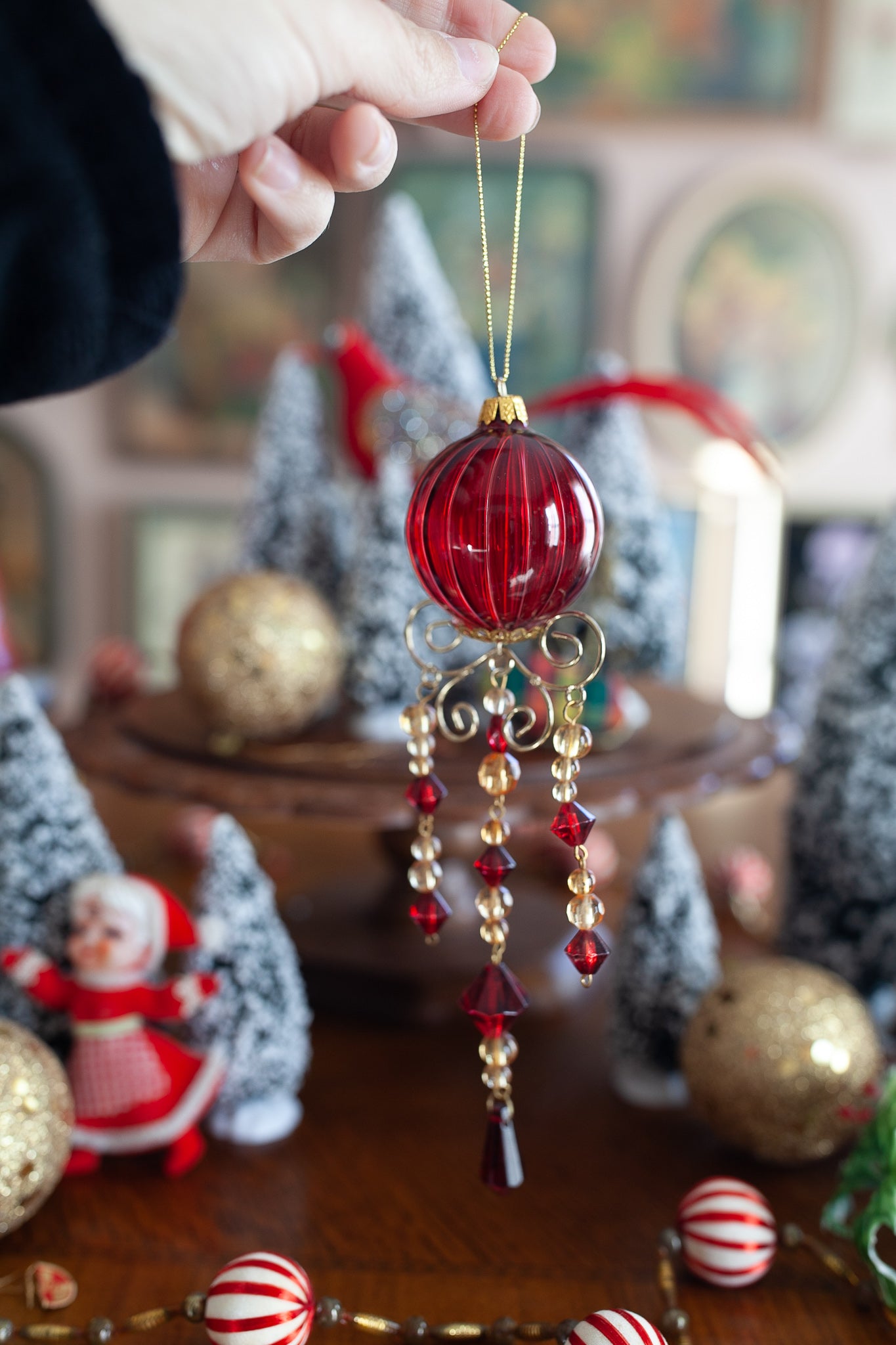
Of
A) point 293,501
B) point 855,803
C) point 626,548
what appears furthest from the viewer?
point 293,501

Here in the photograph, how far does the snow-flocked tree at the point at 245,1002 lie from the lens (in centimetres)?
70

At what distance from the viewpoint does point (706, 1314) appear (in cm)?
57

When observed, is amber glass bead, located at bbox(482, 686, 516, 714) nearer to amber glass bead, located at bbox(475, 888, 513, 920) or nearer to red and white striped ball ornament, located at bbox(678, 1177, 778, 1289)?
amber glass bead, located at bbox(475, 888, 513, 920)

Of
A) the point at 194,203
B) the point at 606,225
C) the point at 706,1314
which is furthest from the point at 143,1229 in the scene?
the point at 606,225

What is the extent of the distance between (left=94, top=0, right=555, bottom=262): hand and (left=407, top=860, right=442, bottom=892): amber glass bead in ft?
0.88

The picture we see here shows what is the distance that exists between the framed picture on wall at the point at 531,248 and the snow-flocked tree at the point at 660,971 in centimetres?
140

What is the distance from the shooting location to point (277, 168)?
0.47 meters

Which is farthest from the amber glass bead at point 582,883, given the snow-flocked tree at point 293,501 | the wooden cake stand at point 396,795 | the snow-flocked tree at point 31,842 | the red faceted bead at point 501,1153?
the snow-flocked tree at point 293,501

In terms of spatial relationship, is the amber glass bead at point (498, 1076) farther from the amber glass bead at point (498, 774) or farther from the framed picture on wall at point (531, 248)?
the framed picture on wall at point (531, 248)

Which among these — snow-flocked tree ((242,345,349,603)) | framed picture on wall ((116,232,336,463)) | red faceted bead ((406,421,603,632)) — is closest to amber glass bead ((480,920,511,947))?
red faceted bead ((406,421,603,632))

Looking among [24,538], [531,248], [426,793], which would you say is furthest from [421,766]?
[24,538]

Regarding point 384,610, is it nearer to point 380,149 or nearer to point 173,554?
point 380,149

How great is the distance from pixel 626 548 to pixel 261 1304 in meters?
0.65

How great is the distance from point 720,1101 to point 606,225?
5.61 feet
